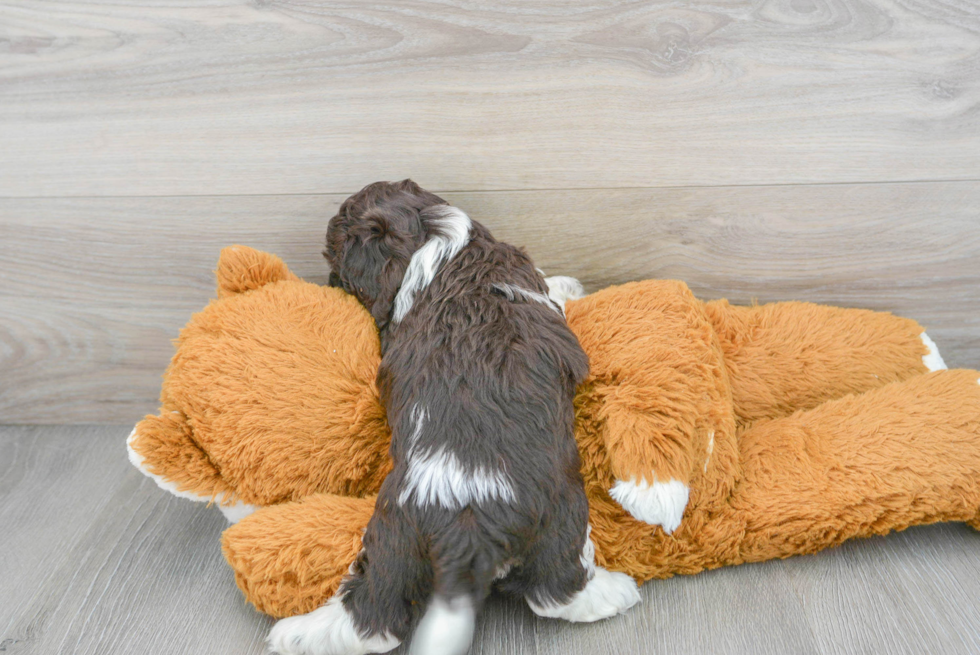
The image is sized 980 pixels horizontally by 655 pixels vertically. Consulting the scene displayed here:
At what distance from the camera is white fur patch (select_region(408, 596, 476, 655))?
0.82 m

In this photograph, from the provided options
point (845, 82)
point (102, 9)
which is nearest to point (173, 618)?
point (102, 9)

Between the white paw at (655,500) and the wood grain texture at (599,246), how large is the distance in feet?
1.57

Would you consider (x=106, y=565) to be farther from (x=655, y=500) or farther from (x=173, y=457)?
(x=655, y=500)

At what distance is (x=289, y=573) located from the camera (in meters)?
0.94

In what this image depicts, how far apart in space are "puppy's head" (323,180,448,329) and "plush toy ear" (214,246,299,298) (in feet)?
0.40

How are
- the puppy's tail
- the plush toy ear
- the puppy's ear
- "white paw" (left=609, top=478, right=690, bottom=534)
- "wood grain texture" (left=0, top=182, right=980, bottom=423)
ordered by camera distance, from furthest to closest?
"wood grain texture" (left=0, top=182, right=980, bottom=423) → the plush toy ear → the puppy's ear → "white paw" (left=609, top=478, right=690, bottom=534) → the puppy's tail

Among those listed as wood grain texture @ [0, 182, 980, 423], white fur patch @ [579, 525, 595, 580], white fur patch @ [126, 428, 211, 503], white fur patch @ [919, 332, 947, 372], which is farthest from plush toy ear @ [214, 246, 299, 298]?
white fur patch @ [919, 332, 947, 372]

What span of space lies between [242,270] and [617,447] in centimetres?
65

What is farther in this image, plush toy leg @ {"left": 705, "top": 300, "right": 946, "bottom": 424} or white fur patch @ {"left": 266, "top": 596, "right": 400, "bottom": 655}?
plush toy leg @ {"left": 705, "top": 300, "right": 946, "bottom": 424}

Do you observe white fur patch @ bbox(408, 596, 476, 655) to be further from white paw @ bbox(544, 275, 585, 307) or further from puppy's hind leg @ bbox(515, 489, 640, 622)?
white paw @ bbox(544, 275, 585, 307)

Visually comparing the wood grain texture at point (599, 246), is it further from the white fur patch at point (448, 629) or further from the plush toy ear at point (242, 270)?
the white fur patch at point (448, 629)

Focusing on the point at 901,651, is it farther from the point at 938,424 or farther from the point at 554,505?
the point at 554,505

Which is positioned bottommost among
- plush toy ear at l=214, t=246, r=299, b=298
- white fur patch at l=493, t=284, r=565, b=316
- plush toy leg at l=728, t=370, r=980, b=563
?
plush toy leg at l=728, t=370, r=980, b=563

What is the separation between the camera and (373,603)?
881mm
